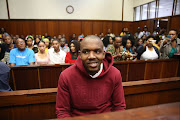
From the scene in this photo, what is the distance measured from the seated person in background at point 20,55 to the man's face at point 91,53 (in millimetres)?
2549

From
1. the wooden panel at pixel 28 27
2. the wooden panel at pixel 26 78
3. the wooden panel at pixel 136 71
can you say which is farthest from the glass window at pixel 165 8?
the wooden panel at pixel 28 27

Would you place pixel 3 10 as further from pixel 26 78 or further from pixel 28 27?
pixel 26 78

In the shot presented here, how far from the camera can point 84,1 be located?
1132 cm

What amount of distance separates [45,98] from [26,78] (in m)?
1.42

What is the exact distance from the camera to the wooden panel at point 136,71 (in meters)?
3.29

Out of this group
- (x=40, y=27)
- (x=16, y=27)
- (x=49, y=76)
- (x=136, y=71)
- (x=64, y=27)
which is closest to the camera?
(x=49, y=76)

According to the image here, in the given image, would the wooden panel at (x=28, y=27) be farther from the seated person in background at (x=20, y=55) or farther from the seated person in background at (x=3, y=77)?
the seated person in background at (x=3, y=77)

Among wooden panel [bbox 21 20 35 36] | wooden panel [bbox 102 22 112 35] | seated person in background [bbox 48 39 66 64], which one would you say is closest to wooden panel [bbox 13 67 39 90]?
seated person in background [bbox 48 39 66 64]

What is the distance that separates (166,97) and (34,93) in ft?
7.15

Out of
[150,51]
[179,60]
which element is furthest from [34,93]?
[179,60]

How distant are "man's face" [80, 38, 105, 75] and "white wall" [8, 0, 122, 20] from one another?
11.1m

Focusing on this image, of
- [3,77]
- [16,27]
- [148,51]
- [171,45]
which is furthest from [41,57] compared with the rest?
[16,27]

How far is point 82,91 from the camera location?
1.20 meters

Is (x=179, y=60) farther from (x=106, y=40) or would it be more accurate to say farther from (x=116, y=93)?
(x=116, y=93)
